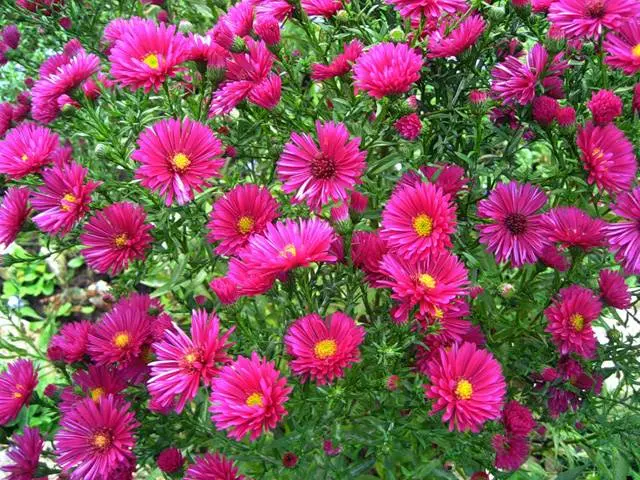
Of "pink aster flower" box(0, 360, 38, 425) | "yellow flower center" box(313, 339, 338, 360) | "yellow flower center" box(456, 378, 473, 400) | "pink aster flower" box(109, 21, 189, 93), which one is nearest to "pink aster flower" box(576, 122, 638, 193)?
"yellow flower center" box(456, 378, 473, 400)

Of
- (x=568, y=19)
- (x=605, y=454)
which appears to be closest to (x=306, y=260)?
(x=568, y=19)

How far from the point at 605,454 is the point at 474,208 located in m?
0.80

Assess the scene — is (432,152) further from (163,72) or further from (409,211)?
(163,72)

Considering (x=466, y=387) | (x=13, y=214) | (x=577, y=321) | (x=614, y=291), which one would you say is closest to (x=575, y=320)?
(x=577, y=321)

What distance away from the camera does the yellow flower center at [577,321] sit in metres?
1.22

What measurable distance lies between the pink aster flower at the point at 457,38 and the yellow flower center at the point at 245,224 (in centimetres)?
52

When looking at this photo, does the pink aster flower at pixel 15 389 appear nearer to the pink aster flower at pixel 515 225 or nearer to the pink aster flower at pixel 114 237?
the pink aster flower at pixel 114 237

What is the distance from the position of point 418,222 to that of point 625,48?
1.81ft

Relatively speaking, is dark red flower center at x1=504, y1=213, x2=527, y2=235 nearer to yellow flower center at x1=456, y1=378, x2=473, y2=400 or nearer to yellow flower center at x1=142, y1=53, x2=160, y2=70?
yellow flower center at x1=456, y1=378, x2=473, y2=400

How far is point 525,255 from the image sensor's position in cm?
126

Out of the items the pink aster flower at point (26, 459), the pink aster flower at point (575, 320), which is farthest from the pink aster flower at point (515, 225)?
the pink aster flower at point (26, 459)

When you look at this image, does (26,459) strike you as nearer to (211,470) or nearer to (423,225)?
(211,470)

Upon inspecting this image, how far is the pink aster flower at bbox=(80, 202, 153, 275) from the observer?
1.30 metres

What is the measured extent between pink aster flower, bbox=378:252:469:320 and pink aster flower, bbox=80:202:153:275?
0.53 m
